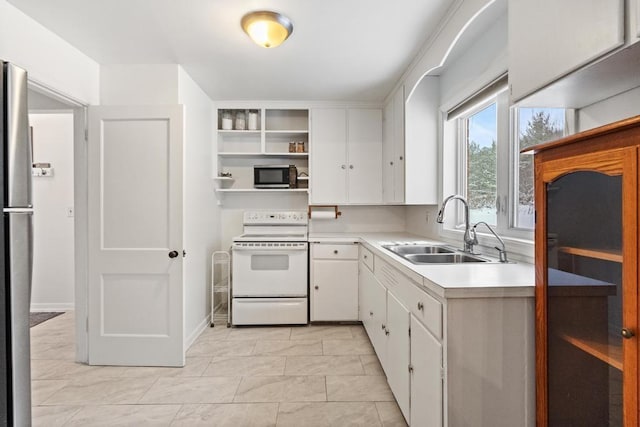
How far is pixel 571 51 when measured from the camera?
1030mm

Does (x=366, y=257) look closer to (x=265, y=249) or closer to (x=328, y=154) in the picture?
(x=265, y=249)

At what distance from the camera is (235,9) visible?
1947mm

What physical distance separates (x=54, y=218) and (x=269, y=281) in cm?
Result: 282

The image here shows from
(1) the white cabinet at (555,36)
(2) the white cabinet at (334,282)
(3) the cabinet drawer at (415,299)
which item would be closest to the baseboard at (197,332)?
(2) the white cabinet at (334,282)

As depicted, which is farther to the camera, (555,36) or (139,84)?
(139,84)

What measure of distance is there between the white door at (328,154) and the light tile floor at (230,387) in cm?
152

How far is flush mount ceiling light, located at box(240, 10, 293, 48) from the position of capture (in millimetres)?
1978

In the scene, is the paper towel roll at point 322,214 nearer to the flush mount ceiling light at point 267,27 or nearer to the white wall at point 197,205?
the white wall at point 197,205

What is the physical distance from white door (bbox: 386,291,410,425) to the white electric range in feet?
4.45

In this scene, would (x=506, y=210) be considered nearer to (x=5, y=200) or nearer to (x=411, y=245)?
(x=411, y=245)

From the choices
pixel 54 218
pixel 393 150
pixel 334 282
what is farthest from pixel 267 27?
pixel 54 218

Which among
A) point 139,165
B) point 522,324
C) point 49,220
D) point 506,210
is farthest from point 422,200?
point 49,220

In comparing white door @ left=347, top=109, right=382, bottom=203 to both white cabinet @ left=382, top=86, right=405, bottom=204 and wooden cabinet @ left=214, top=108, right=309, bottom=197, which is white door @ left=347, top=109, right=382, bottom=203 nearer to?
white cabinet @ left=382, top=86, right=405, bottom=204

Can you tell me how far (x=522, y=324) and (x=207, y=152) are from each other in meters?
3.09
